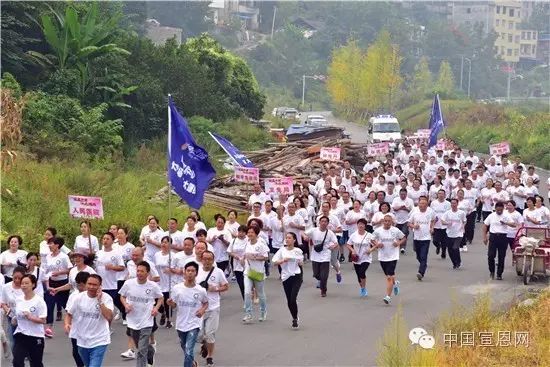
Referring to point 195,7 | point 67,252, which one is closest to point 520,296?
point 67,252

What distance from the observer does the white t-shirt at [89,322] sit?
1295cm

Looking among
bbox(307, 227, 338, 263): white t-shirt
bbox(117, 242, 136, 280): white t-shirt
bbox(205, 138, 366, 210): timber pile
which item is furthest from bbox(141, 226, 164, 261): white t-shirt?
bbox(205, 138, 366, 210): timber pile

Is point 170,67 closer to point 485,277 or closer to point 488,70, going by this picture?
point 485,277

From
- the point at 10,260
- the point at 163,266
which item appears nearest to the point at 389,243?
the point at 163,266

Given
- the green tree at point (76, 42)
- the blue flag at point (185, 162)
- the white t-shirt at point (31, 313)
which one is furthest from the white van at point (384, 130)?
the white t-shirt at point (31, 313)

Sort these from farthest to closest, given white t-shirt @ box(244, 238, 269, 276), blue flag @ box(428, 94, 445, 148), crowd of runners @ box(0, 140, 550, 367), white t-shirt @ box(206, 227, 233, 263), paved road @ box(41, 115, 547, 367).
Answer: blue flag @ box(428, 94, 445, 148) < white t-shirt @ box(206, 227, 233, 263) < white t-shirt @ box(244, 238, 269, 276) < paved road @ box(41, 115, 547, 367) < crowd of runners @ box(0, 140, 550, 367)

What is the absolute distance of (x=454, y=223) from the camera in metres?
23.1

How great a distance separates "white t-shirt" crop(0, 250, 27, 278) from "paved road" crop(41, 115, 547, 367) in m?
1.18

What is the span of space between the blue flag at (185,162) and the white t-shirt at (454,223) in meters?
7.17

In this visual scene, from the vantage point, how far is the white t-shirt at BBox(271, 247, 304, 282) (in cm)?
1753

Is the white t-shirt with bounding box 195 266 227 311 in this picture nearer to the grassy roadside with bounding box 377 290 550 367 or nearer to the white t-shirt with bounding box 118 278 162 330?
the white t-shirt with bounding box 118 278 162 330

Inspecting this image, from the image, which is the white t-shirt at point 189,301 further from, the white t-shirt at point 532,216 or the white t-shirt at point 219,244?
the white t-shirt at point 532,216

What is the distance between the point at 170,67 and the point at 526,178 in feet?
60.9

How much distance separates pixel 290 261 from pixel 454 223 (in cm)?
647
